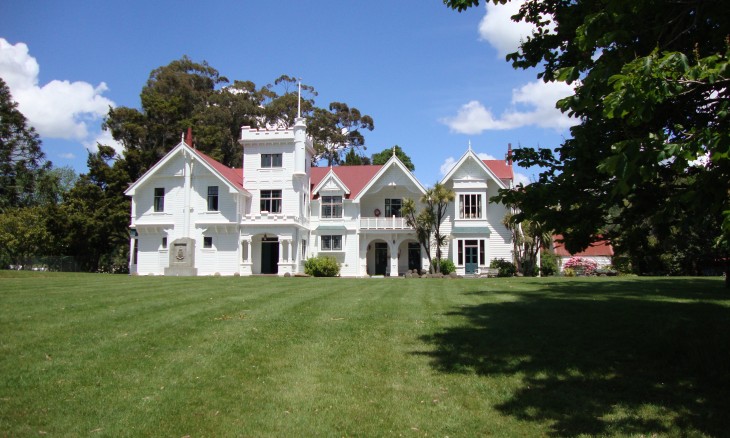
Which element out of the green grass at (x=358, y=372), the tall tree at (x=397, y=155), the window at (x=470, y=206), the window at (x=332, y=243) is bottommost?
the green grass at (x=358, y=372)

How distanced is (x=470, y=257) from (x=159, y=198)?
24.0m

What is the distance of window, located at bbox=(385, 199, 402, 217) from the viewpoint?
41.3 m

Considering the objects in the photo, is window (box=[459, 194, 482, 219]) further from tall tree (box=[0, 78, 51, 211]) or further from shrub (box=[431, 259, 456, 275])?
tall tree (box=[0, 78, 51, 211])

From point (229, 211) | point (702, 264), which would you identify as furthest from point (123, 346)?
point (702, 264)

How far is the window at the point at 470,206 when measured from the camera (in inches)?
1555

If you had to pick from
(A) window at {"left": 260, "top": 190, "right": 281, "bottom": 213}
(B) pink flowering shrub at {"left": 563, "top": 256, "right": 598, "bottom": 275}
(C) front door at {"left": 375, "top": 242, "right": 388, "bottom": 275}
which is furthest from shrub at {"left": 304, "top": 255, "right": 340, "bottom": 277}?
(B) pink flowering shrub at {"left": 563, "top": 256, "right": 598, "bottom": 275}

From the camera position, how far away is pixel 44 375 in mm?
7641

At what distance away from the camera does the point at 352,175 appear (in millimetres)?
44500

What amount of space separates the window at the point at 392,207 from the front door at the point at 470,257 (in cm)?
600

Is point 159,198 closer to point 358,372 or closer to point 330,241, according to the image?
point 330,241

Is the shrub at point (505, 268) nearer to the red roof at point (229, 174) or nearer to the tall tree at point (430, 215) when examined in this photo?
the tall tree at point (430, 215)

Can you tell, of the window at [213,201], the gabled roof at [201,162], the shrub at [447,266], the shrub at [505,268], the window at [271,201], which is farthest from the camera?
the window at [271,201]

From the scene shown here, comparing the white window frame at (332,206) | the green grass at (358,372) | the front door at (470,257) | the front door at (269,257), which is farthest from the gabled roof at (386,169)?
the green grass at (358,372)

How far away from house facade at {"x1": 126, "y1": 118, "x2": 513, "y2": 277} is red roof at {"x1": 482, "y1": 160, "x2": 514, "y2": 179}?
26 centimetres
